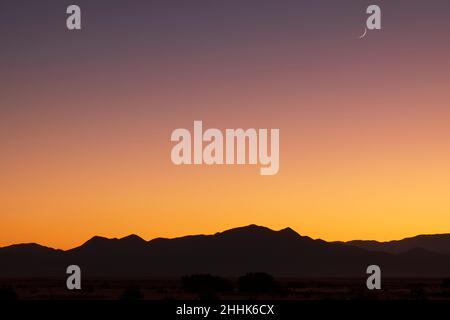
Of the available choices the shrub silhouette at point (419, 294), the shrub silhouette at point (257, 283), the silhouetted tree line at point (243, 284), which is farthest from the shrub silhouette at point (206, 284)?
the shrub silhouette at point (419, 294)

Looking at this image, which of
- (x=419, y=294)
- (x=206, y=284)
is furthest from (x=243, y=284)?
(x=419, y=294)

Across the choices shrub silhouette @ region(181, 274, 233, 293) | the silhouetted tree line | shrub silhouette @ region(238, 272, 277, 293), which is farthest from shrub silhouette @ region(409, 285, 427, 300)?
shrub silhouette @ region(181, 274, 233, 293)

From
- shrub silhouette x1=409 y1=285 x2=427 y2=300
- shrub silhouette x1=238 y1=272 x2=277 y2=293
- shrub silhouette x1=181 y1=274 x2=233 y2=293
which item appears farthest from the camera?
shrub silhouette x1=238 y1=272 x2=277 y2=293

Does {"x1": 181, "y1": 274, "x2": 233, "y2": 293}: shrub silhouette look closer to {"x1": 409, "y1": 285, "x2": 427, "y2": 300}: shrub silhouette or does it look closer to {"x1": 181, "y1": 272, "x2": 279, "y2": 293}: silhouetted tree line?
{"x1": 181, "y1": 272, "x2": 279, "y2": 293}: silhouetted tree line

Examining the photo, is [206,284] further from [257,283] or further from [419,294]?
[419,294]

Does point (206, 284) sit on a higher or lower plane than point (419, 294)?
higher

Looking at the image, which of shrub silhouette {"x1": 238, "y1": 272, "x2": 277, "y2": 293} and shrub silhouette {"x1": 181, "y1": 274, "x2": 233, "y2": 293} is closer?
shrub silhouette {"x1": 181, "y1": 274, "x2": 233, "y2": 293}

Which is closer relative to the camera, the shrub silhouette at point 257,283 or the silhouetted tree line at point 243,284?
the silhouetted tree line at point 243,284

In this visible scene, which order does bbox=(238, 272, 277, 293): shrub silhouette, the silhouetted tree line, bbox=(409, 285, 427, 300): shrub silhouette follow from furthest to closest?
bbox=(238, 272, 277, 293): shrub silhouette, the silhouetted tree line, bbox=(409, 285, 427, 300): shrub silhouette

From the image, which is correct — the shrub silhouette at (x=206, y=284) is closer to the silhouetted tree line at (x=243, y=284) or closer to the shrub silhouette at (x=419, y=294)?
the silhouetted tree line at (x=243, y=284)
